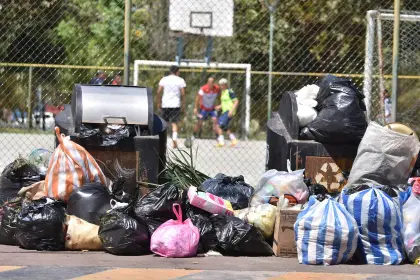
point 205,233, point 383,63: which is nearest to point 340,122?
point 205,233

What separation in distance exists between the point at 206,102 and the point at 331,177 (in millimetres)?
11257

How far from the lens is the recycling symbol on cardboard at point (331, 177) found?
7.88m

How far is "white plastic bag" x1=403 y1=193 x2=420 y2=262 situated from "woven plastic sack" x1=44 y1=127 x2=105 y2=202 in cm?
278

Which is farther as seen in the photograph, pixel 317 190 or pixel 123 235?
pixel 317 190

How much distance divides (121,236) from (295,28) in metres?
11.6

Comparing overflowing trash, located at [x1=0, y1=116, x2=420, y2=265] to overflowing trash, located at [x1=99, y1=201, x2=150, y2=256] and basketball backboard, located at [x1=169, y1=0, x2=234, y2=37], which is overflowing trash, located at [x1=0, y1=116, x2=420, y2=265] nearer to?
overflowing trash, located at [x1=99, y1=201, x2=150, y2=256]

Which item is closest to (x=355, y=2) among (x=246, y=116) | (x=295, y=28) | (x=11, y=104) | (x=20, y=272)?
(x=295, y=28)

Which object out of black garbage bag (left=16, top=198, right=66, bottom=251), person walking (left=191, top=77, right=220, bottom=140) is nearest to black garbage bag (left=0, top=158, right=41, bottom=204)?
black garbage bag (left=16, top=198, right=66, bottom=251)

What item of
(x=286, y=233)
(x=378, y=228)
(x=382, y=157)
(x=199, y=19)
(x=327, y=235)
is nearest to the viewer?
(x=327, y=235)

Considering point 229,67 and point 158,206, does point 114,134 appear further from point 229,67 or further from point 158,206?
point 229,67

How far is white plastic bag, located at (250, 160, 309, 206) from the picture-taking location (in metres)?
7.37

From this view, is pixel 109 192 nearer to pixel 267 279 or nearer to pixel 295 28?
pixel 267 279

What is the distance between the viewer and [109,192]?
292 inches

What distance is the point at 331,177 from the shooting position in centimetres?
789
